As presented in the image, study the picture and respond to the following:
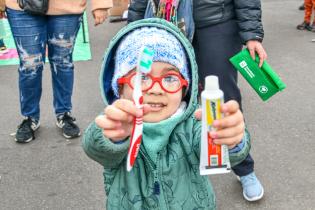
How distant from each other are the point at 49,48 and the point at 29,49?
20 cm

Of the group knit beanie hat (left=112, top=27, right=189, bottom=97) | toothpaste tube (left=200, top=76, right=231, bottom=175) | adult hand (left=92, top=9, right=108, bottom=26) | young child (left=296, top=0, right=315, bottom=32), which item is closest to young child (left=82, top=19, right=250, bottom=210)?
knit beanie hat (left=112, top=27, right=189, bottom=97)

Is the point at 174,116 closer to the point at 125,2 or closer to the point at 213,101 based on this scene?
the point at 213,101

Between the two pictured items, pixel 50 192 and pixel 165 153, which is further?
pixel 50 192

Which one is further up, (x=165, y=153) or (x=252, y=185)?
(x=165, y=153)

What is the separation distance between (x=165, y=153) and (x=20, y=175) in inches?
82.3

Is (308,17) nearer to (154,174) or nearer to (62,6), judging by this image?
(62,6)

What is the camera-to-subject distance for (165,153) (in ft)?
5.75

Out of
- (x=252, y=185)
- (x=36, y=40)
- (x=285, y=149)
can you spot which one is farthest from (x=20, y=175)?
(x=285, y=149)

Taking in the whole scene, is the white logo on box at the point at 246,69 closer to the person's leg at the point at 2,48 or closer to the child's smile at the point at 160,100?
the child's smile at the point at 160,100

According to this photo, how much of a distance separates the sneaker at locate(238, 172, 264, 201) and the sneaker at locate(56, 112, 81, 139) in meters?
1.50

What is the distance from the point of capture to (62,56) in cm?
378

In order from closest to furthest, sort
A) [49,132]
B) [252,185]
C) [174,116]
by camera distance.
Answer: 1. [174,116]
2. [252,185]
3. [49,132]

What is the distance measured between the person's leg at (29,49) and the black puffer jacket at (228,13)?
1.03 meters

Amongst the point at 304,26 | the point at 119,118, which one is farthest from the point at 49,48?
the point at 304,26
